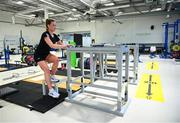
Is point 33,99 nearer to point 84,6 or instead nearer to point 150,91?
point 150,91

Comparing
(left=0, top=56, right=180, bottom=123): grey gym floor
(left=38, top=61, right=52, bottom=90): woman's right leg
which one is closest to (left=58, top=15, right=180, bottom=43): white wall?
(left=0, top=56, right=180, bottom=123): grey gym floor

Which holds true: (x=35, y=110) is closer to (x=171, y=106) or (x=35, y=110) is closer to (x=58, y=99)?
(x=58, y=99)

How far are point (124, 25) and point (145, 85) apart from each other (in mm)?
11515

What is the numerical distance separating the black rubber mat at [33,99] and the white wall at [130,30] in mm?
11802

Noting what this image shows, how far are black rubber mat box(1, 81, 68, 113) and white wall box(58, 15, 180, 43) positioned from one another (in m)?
11.8

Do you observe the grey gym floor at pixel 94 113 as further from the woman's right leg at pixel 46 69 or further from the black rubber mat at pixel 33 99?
the woman's right leg at pixel 46 69

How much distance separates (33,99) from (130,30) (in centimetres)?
1288

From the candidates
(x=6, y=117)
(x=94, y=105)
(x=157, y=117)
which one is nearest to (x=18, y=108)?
(x=6, y=117)

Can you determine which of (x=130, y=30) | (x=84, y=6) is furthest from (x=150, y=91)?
(x=130, y=30)

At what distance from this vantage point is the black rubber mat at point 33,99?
2463 millimetres

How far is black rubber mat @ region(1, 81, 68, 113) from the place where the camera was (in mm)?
2463

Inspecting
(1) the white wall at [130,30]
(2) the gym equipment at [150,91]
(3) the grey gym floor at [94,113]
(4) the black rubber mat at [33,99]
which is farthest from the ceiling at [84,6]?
(3) the grey gym floor at [94,113]

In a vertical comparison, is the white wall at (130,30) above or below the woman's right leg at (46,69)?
above

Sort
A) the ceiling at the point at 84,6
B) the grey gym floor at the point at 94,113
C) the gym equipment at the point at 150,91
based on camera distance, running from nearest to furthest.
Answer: the grey gym floor at the point at 94,113 < the gym equipment at the point at 150,91 < the ceiling at the point at 84,6
